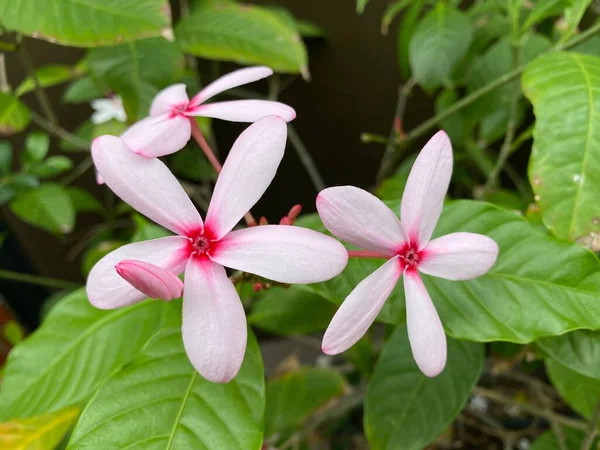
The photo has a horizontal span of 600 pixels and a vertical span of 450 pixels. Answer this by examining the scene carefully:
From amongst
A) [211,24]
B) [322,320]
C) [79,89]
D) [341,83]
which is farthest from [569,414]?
[79,89]

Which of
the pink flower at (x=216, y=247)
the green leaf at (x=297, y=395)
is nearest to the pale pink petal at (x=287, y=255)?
the pink flower at (x=216, y=247)

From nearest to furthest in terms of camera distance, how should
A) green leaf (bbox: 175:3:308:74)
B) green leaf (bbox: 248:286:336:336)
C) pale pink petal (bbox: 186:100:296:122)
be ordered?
1. pale pink petal (bbox: 186:100:296:122)
2. green leaf (bbox: 248:286:336:336)
3. green leaf (bbox: 175:3:308:74)

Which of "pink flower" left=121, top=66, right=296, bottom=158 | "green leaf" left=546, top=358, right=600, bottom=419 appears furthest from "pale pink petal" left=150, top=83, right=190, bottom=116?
"green leaf" left=546, top=358, right=600, bottom=419

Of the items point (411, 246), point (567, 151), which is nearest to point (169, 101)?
point (411, 246)

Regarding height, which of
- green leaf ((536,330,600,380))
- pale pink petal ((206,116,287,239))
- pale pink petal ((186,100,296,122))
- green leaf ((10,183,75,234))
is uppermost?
green leaf ((10,183,75,234))

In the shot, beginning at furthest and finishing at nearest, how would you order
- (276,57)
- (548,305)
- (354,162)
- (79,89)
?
(354,162) < (79,89) < (276,57) < (548,305)

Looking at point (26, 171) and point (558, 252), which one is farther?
point (26, 171)

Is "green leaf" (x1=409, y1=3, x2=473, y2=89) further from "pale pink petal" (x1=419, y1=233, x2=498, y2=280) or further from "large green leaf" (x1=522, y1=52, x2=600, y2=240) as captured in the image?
"pale pink petal" (x1=419, y1=233, x2=498, y2=280)

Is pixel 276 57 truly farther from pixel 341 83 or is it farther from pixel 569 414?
pixel 569 414
